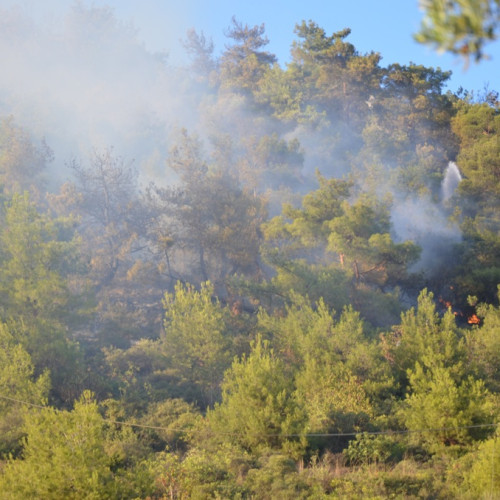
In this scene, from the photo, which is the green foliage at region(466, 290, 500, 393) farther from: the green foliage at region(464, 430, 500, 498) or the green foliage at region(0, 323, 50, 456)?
the green foliage at region(0, 323, 50, 456)

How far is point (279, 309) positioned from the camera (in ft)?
111

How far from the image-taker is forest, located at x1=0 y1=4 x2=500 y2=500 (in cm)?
1739

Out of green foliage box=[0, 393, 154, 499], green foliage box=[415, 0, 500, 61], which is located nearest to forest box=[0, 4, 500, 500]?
green foliage box=[0, 393, 154, 499]

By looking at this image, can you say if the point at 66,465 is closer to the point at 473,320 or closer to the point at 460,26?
the point at 460,26

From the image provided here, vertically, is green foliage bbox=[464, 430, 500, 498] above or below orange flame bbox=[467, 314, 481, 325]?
below

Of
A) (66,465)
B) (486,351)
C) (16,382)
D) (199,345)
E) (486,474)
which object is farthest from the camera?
(199,345)

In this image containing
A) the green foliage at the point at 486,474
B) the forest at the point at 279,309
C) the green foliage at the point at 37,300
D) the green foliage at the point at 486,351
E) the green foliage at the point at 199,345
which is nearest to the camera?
the green foliage at the point at 486,474

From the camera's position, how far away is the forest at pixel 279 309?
57.1ft

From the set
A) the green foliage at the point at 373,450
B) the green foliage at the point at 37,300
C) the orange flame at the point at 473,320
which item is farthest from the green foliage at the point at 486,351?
the green foliage at the point at 37,300

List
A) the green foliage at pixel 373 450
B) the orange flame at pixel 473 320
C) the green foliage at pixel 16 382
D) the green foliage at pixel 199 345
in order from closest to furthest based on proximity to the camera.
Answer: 1. the green foliage at pixel 373 450
2. the green foliage at pixel 16 382
3. the green foliage at pixel 199 345
4. the orange flame at pixel 473 320

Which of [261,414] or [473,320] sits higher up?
[473,320]

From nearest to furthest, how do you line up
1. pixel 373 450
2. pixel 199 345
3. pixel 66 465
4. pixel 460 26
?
1. pixel 460 26
2. pixel 66 465
3. pixel 373 450
4. pixel 199 345

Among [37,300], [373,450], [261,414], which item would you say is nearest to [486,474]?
[373,450]

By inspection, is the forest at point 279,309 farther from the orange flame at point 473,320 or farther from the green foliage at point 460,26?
the green foliage at point 460,26
